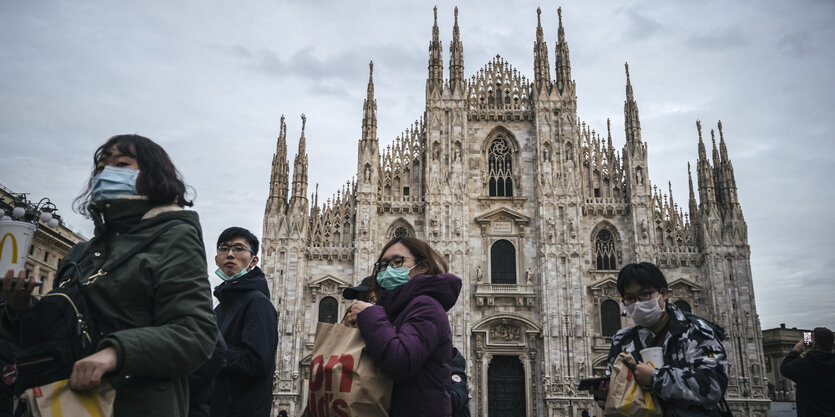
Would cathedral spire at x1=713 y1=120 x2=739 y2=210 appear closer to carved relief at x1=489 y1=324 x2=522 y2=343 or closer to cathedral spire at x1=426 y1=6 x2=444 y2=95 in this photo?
carved relief at x1=489 y1=324 x2=522 y2=343

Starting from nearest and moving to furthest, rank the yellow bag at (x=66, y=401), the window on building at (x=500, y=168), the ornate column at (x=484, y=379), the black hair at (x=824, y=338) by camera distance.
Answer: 1. the yellow bag at (x=66, y=401)
2. the black hair at (x=824, y=338)
3. the ornate column at (x=484, y=379)
4. the window on building at (x=500, y=168)

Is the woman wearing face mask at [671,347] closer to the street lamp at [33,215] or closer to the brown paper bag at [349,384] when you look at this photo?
the brown paper bag at [349,384]

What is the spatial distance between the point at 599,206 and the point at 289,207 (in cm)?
1371

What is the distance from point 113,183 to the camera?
2641 millimetres

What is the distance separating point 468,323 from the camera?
2453 cm

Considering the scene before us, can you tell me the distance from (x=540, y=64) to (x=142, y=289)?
27.5 metres

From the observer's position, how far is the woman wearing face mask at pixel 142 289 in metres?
2.23

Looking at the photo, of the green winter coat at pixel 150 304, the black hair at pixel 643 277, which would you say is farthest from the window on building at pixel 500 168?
the green winter coat at pixel 150 304

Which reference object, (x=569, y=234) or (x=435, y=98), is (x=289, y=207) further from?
(x=569, y=234)

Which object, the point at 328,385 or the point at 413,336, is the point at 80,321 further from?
the point at 413,336

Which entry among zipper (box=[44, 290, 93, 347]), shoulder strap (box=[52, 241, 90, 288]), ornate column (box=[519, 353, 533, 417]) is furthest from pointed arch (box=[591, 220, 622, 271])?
zipper (box=[44, 290, 93, 347])

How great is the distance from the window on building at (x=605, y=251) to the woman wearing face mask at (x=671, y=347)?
22436 millimetres

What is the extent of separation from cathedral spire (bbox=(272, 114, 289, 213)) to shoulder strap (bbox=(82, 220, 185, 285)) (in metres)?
24.1

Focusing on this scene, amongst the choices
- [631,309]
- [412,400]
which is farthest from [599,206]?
[412,400]
